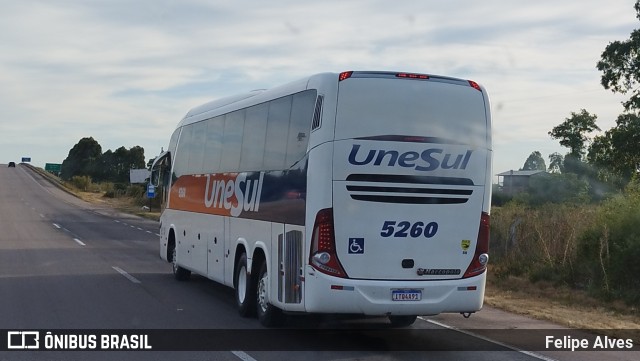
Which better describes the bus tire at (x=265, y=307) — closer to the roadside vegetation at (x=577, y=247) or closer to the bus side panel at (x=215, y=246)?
the bus side panel at (x=215, y=246)

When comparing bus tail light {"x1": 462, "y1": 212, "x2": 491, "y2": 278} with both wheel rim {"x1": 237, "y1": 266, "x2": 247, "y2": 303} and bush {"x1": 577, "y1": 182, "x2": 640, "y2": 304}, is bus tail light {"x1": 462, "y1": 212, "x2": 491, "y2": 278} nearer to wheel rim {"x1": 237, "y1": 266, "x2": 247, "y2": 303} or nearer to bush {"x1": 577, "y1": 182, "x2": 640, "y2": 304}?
wheel rim {"x1": 237, "y1": 266, "x2": 247, "y2": 303}

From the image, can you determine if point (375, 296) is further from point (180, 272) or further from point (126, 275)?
point (126, 275)

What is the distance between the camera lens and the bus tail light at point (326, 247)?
10.4m

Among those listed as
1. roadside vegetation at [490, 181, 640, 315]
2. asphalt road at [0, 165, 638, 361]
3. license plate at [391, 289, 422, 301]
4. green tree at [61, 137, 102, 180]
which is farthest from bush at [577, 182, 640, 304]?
green tree at [61, 137, 102, 180]

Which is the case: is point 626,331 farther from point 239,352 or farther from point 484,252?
point 239,352

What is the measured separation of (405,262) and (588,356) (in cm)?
→ 252

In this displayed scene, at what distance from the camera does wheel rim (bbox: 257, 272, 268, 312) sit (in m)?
12.1

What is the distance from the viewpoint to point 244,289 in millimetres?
13109

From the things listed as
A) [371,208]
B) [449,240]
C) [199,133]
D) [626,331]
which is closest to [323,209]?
[371,208]

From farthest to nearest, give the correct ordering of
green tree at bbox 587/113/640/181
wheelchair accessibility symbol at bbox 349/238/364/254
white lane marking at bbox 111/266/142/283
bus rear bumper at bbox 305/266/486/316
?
green tree at bbox 587/113/640/181
white lane marking at bbox 111/266/142/283
wheelchair accessibility symbol at bbox 349/238/364/254
bus rear bumper at bbox 305/266/486/316

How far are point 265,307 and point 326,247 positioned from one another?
2.16 meters

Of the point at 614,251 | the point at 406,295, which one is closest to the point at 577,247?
the point at 614,251

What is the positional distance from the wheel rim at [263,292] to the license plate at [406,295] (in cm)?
235

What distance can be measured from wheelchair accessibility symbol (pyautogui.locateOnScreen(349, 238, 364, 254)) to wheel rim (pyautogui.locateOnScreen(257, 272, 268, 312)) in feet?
6.97
